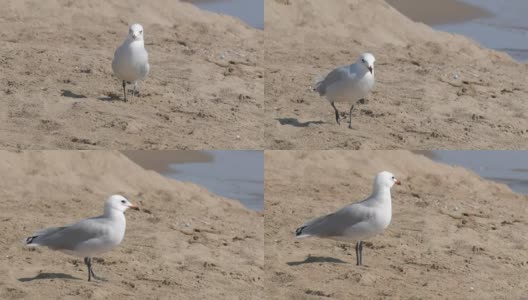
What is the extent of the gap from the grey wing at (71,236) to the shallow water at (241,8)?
24.2 ft

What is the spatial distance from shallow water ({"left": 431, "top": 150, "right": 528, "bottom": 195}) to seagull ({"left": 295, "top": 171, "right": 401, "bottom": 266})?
13.6ft

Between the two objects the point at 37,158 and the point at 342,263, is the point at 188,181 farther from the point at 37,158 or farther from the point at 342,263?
the point at 342,263

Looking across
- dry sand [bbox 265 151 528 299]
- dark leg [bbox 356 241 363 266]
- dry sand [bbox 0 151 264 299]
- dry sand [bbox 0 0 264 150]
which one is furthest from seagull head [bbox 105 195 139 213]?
dark leg [bbox 356 241 363 266]

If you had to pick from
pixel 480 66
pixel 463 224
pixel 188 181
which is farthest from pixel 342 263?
pixel 480 66

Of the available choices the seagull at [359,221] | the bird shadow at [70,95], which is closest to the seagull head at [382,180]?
the seagull at [359,221]

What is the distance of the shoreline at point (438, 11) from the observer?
878 inches

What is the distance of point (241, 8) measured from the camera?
70.5 feet

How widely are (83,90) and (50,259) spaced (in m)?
3.51

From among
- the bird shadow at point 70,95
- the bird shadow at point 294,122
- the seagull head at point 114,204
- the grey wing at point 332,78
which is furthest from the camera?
the bird shadow at point 70,95

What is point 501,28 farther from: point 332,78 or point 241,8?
point 332,78

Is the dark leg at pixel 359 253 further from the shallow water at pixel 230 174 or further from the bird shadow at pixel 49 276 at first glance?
the shallow water at pixel 230 174

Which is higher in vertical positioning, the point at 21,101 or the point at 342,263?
the point at 21,101

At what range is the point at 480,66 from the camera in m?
19.5

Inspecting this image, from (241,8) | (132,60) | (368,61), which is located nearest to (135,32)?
(132,60)
